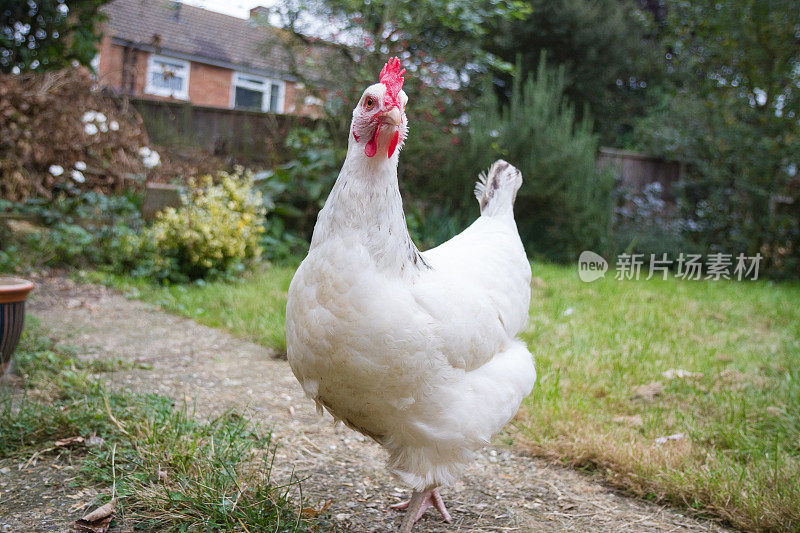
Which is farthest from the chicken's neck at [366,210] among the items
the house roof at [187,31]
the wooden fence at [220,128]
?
the house roof at [187,31]

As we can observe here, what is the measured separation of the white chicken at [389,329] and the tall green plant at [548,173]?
649 cm

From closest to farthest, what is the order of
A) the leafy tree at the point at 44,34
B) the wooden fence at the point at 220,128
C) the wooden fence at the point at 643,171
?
the leafy tree at the point at 44,34, the wooden fence at the point at 220,128, the wooden fence at the point at 643,171

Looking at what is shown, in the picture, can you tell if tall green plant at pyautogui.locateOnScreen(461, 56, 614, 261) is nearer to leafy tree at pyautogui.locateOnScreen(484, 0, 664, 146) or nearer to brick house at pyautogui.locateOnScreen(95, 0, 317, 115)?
leafy tree at pyautogui.locateOnScreen(484, 0, 664, 146)

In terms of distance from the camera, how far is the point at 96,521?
6.51 ft

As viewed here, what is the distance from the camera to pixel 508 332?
8.09 feet

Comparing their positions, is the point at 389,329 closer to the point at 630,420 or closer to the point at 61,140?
the point at 630,420

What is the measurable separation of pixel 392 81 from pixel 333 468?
5.70 ft

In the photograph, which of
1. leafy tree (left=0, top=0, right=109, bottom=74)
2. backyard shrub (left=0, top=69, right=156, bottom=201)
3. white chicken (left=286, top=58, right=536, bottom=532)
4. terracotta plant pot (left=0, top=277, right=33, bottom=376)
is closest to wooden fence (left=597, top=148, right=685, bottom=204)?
backyard shrub (left=0, top=69, right=156, bottom=201)

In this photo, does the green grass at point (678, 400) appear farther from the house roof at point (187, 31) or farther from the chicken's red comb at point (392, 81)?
the house roof at point (187, 31)

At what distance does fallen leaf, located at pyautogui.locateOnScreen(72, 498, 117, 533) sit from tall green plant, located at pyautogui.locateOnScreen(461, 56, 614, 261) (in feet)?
23.1

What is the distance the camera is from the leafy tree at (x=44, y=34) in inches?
323

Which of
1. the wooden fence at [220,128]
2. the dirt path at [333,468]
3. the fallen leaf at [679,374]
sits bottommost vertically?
the dirt path at [333,468]

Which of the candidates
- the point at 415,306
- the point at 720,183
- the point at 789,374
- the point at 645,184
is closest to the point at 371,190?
the point at 415,306

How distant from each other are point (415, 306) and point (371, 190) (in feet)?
1.27
